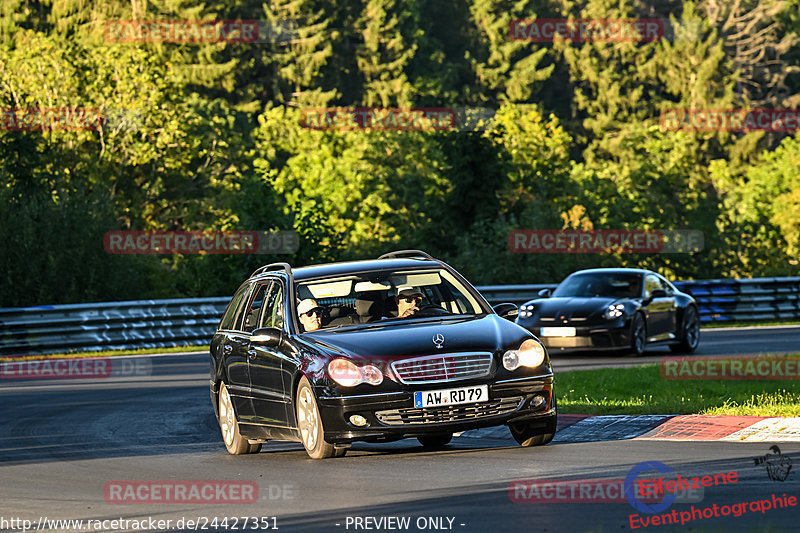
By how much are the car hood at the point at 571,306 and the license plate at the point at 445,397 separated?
519 inches

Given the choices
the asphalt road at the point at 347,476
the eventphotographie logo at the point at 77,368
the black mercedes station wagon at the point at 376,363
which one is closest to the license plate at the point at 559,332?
the eventphotographie logo at the point at 77,368

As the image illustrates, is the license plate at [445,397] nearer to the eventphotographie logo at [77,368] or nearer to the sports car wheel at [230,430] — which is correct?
the sports car wheel at [230,430]

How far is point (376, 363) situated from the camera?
11406 millimetres

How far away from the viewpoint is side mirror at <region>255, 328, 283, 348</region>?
12453mm

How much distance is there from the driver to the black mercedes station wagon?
0.01 metres

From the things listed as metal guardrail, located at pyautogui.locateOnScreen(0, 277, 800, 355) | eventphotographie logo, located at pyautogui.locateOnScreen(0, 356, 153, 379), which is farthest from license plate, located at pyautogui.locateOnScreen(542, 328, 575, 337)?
eventphotographie logo, located at pyautogui.locateOnScreen(0, 356, 153, 379)

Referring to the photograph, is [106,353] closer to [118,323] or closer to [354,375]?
[118,323]

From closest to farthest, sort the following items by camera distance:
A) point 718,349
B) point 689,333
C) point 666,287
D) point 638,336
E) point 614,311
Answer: point 614,311, point 638,336, point 689,333, point 666,287, point 718,349

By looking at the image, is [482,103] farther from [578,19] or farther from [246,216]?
[246,216]

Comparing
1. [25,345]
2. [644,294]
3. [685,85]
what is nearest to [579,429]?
[644,294]

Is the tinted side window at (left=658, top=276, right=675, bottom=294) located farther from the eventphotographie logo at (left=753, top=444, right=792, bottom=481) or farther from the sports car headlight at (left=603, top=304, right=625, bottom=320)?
the eventphotographie logo at (left=753, top=444, right=792, bottom=481)

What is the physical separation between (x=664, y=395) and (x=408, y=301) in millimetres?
4556

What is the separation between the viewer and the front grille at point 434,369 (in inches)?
448

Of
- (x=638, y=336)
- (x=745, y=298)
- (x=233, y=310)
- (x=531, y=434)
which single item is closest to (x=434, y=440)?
(x=531, y=434)
